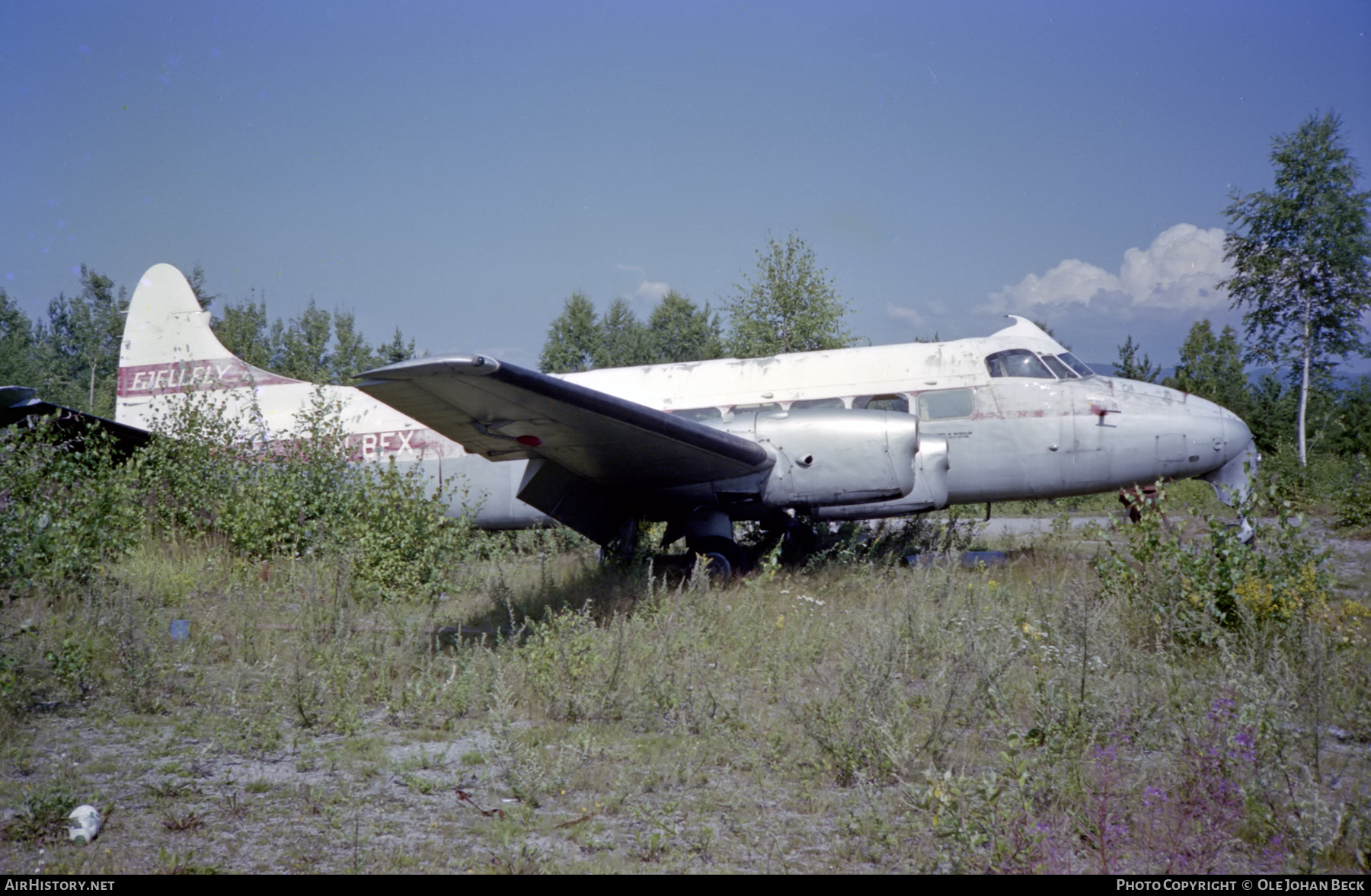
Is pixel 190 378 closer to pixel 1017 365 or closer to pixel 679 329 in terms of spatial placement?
pixel 1017 365

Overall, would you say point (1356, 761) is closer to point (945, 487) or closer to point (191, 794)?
point (945, 487)

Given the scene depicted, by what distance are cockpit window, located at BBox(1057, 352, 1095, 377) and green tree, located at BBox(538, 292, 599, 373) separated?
46.7 metres

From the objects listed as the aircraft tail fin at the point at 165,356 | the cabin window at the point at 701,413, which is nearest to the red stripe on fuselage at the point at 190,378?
the aircraft tail fin at the point at 165,356

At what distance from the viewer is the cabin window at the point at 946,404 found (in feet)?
31.6

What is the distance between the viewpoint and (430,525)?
8930 mm

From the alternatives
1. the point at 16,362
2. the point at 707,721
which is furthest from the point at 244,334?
the point at 707,721

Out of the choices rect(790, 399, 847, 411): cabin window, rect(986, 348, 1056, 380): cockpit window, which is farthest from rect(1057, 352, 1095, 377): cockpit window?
rect(790, 399, 847, 411): cabin window

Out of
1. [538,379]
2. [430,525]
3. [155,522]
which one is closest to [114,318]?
[155,522]

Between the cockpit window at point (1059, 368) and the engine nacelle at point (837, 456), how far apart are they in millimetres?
2936

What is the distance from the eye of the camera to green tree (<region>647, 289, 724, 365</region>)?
2378 inches

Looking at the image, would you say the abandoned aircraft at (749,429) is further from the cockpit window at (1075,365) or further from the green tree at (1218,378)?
the green tree at (1218,378)

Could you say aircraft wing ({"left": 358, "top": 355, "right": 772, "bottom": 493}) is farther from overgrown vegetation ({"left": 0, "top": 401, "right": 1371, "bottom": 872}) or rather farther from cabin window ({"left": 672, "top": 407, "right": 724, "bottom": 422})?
cabin window ({"left": 672, "top": 407, "right": 724, "bottom": 422})

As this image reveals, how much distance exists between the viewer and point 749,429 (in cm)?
808

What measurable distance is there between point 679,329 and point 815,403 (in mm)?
53665
